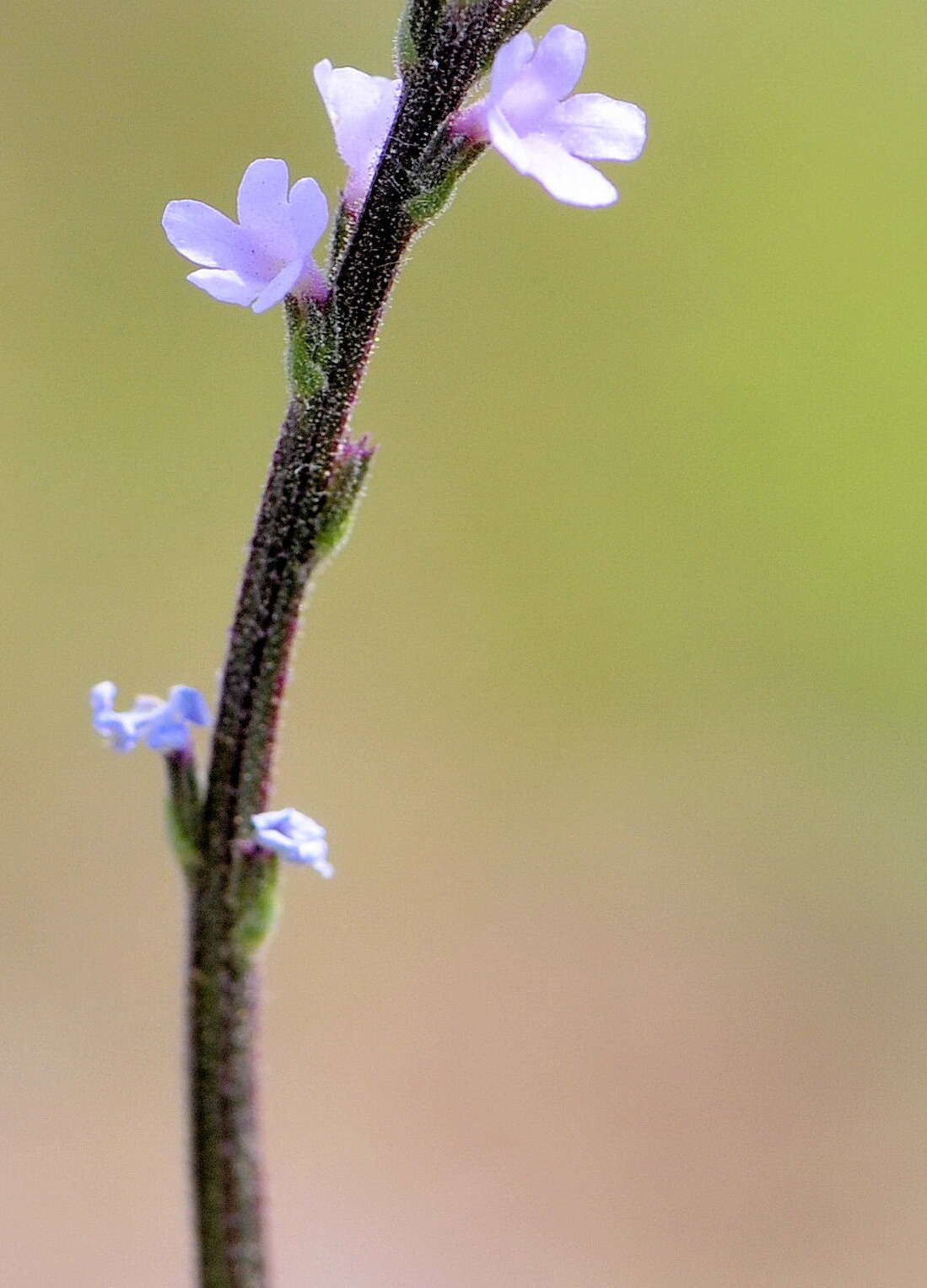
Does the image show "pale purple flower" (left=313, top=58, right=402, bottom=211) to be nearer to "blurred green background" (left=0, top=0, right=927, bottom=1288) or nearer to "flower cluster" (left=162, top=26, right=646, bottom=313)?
"flower cluster" (left=162, top=26, right=646, bottom=313)

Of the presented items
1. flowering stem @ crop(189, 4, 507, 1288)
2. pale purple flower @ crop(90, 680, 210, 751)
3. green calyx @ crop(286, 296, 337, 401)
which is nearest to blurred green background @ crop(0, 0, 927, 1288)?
flowering stem @ crop(189, 4, 507, 1288)

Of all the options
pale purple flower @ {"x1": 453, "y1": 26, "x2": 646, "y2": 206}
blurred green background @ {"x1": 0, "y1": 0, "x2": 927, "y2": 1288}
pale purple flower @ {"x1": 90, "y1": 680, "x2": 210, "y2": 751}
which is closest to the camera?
pale purple flower @ {"x1": 453, "y1": 26, "x2": 646, "y2": 206}

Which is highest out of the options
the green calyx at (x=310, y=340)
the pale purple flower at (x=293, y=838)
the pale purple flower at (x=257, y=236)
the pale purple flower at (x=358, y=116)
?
the pale purple flower at (x=358, y=116)

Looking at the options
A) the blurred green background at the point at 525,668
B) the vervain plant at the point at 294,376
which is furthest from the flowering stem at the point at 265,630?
the blurred green background at the point at 525,668

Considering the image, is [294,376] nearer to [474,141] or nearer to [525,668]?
[474,141]

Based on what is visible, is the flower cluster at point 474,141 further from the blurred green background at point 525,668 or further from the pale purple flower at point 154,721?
the blurred green background at point 525,668

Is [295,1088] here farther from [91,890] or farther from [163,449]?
[163,449]

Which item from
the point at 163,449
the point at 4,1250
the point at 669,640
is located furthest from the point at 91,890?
the point at 669,640

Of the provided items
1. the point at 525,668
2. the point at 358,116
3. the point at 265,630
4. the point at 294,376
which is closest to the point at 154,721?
the point at 265,630
